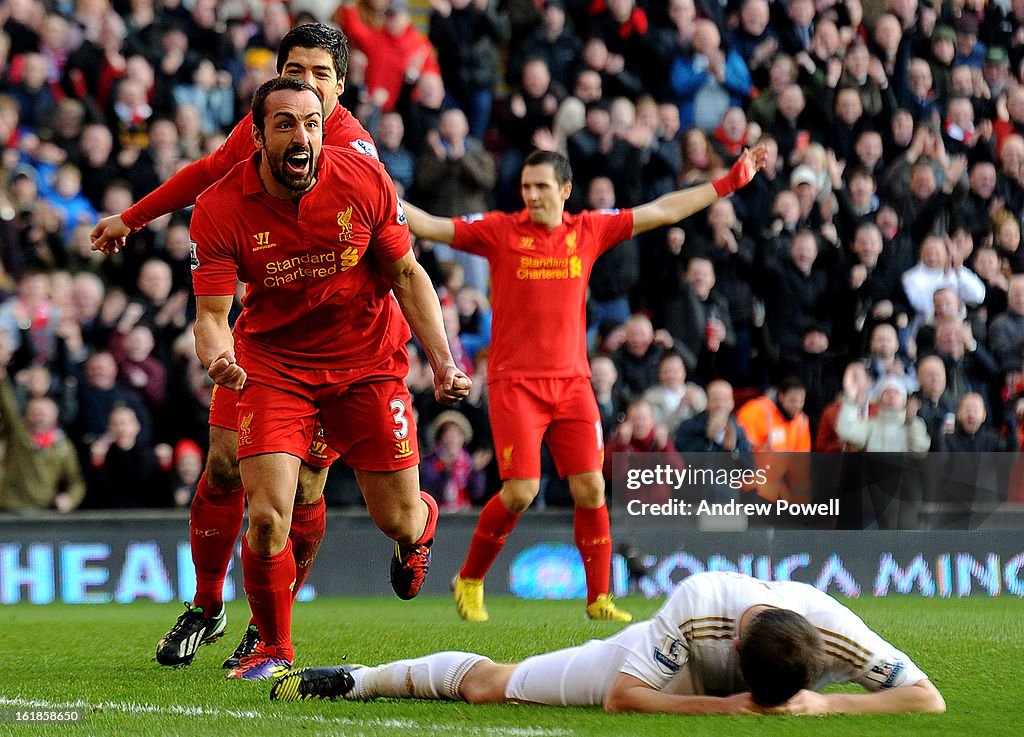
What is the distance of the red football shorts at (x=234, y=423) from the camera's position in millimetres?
6836

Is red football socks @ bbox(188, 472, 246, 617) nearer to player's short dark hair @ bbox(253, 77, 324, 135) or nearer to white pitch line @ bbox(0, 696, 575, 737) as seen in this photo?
white pitch line @ bbox(0, 696, 575, 737)

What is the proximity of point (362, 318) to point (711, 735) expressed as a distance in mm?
2454

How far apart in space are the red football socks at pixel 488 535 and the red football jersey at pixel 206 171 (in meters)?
2.94

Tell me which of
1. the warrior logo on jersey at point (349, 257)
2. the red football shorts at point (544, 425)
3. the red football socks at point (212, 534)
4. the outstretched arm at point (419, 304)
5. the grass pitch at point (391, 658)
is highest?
the warrior logo on jersey at point (349, 257)

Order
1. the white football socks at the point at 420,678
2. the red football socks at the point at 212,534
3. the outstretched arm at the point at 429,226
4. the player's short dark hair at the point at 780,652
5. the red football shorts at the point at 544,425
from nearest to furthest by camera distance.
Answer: the player's short dark hair at the point at 780,652
the white football socks at the point at 420,678
the red football socks at the point at 212,534
the outstretched arm at the point at 429,226
the red football shorts at the point at 544,425

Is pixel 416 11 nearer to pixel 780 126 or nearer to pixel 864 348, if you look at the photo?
pixel 780 126

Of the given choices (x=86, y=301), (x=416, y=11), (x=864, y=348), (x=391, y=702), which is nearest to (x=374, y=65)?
(x=416, y=11)

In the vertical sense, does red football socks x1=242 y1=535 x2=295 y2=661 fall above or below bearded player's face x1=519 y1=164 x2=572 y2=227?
below

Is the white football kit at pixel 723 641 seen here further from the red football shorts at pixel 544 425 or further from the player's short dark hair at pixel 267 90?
the red football shorts at pixel 544 425

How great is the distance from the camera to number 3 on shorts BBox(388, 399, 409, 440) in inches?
260

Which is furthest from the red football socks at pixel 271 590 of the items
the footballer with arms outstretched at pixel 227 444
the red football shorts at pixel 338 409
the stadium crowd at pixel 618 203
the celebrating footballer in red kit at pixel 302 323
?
the stadium crowd at pixel 618 203

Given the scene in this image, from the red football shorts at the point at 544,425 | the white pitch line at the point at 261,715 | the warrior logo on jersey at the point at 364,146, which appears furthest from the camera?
the red football shorts at the point at 544,425

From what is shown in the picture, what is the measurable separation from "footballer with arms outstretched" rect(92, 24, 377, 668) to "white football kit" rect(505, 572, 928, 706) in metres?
2.36

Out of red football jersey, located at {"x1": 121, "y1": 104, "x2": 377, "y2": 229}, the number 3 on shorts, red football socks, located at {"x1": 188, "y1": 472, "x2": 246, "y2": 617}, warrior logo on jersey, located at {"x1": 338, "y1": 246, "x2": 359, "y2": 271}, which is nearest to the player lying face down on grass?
the number 3 on shorts
